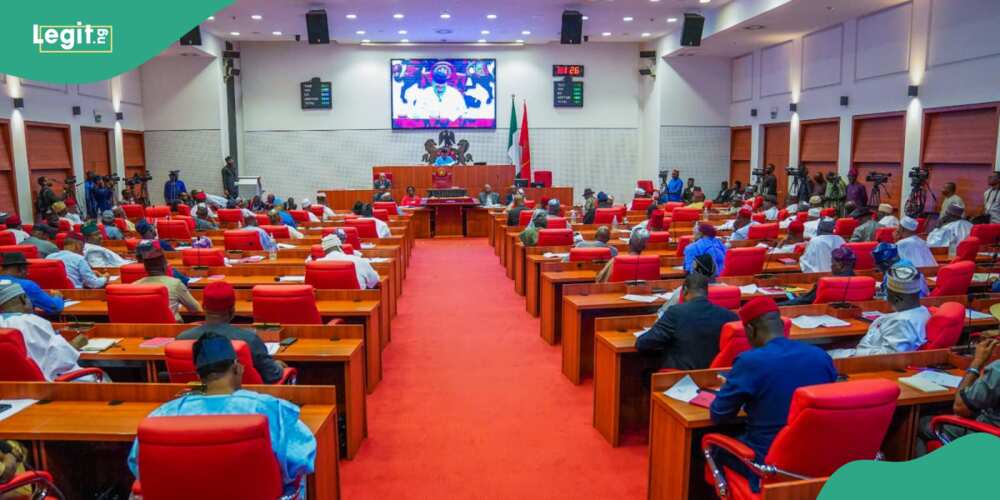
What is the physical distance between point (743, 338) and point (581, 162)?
17.5 metres

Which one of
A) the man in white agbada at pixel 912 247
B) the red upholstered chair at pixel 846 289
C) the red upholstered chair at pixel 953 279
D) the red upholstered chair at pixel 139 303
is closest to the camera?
the red upholstered chair at pixel 139 303

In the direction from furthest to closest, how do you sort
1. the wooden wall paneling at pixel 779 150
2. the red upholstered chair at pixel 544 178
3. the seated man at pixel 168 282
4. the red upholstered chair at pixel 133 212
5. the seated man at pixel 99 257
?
the red upholstered chair at pixel 544 178 < the wooden wall paneling at pixel 779 150 < the red upholstered chair at pixel 133 212 < the seated man at pixel 99 257 < the seated man at pixel 168 282

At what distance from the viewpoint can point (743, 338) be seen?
3666 millimetres

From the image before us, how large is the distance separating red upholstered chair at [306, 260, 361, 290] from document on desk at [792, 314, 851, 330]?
11.3 feet

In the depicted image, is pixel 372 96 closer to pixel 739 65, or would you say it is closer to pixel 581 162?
pixel 581 162

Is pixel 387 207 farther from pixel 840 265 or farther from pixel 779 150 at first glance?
pixel 779 150

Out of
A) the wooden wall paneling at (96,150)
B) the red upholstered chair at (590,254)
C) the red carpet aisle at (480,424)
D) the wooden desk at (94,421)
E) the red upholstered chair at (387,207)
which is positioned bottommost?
the red carpet aisle at (480,424)

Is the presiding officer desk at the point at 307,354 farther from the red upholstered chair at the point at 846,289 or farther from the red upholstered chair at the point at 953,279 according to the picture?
the red upholstered chair at the point at 953,279

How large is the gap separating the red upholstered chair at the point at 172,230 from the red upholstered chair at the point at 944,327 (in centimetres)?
887

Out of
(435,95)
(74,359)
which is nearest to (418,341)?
(74,359)

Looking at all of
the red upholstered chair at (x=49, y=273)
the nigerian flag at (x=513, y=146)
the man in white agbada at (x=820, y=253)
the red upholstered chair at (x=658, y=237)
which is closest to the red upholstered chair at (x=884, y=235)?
the man in white agbada at (x=820, y=253)

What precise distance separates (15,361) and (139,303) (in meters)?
1.33

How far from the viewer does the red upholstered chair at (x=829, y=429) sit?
2514mm

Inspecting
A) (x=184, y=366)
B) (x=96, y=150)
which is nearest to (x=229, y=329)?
(x=184, y=366)
